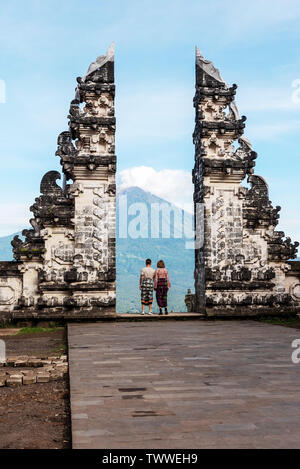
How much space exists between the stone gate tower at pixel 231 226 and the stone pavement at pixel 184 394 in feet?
17.2

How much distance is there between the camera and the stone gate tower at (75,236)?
1298 cm

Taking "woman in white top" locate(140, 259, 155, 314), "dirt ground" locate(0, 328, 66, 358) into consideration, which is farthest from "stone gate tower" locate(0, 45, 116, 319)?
"dirt ground" locate(0, 328, 66, 358)

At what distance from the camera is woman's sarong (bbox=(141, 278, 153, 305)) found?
13.7 metres

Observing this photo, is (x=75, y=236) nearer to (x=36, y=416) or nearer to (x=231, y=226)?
(x=231, y=226)

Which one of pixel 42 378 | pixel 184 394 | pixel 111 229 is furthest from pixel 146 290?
pixel 184 394

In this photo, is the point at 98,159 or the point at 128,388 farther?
the point at 98,159

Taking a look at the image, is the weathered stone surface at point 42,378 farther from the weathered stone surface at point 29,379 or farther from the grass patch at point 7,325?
the grass patch at point 7,325

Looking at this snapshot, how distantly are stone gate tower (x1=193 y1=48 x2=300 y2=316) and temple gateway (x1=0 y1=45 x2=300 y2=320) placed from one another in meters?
0.03

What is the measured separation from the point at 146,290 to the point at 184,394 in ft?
30.0

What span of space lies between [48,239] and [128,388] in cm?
870

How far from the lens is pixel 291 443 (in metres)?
3.26
